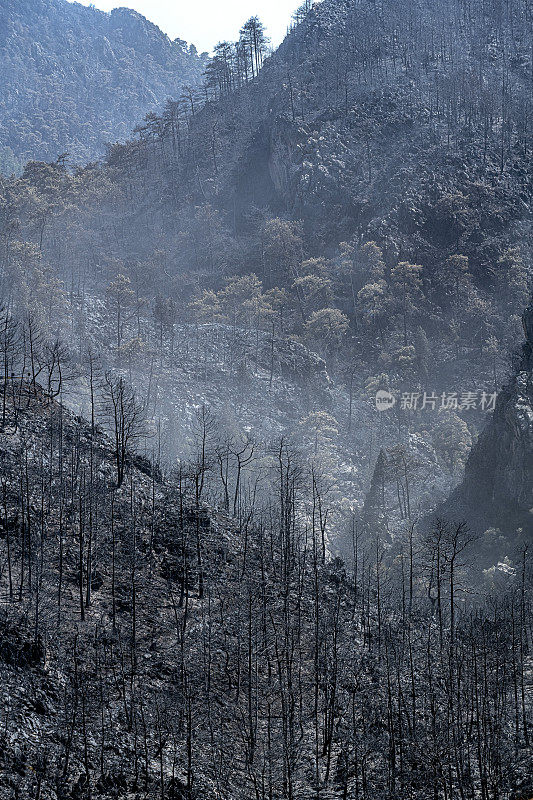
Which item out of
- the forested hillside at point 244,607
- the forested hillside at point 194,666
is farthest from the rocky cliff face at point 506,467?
the forested hillside at point 194,666

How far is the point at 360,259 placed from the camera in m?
198

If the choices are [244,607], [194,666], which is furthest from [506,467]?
[194,666]

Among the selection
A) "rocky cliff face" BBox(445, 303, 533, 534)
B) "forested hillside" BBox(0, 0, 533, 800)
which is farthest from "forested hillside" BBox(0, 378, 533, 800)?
"rocky cliff face" BBox(445, 303, 533, 534)

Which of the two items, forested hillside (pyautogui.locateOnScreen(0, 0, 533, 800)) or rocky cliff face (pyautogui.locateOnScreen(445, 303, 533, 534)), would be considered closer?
forested hillside (pyautogui.locateOnScreen(0, 0, 533, 800))

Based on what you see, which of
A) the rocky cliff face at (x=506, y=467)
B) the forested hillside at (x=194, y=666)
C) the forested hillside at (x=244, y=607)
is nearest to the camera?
the forested hillside at (x=194, y=666)

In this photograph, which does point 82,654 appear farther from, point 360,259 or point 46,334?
point 360,259

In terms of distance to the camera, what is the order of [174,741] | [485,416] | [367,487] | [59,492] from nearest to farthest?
[174,741] < [59,492] < [367,487] < [485,416]

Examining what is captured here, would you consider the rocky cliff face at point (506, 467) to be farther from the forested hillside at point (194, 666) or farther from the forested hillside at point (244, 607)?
the forested hillside at point (194, 666)

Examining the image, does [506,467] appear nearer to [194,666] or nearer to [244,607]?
[244,607]

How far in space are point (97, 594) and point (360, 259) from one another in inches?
5990

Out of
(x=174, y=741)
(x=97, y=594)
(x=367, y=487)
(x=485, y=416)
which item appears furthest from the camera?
(x=485, y=416)

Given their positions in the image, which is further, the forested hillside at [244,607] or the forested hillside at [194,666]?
the forested hillside at [244,607]

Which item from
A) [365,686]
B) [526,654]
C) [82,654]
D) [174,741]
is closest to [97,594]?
[82,654]

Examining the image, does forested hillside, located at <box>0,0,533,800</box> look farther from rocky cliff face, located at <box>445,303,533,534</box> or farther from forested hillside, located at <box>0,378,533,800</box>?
rocky cliff face, located at <box>445,303,533,534</box>
